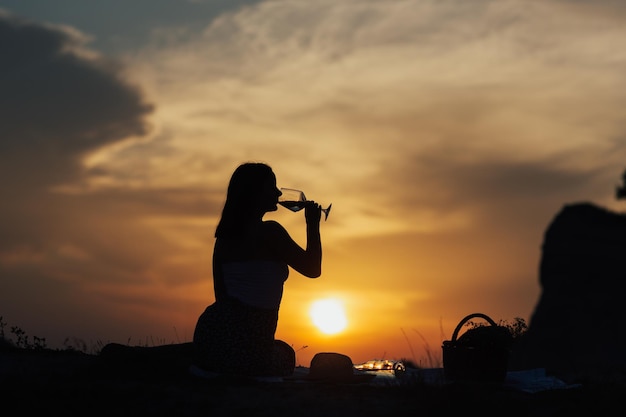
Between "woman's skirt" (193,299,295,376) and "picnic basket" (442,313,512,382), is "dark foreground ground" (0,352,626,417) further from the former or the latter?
"picnic basket" (442,313,512,382)

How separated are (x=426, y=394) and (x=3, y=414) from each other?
4582mm

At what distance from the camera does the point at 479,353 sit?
10.9 metres

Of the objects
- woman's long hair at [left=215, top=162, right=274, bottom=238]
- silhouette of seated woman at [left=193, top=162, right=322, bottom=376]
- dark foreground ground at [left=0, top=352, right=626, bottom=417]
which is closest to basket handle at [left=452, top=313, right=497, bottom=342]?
dark foreground ground at [left=0, top=352, right=626, bottom=417]

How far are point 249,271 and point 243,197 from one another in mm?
906

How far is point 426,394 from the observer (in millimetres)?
9492

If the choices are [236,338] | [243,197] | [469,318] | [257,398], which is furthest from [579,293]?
[257,398]

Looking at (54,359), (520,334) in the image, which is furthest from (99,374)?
(520,334)

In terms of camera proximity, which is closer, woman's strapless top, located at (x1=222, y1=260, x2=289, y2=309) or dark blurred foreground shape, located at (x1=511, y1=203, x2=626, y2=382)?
woman's strapless top, located at (x1=222, y1=260, x2=289, y2=309)

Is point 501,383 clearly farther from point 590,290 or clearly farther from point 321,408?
point 590,290

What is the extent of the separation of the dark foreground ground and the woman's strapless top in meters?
1.01

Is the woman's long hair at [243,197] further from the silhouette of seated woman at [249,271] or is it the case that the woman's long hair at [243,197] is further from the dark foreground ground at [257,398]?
the dark foreground ground at [257,398]

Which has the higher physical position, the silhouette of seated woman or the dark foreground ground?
the silhouette of seated woman

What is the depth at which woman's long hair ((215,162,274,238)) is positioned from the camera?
10102 mm

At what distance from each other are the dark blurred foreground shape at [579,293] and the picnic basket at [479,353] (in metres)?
42.1
